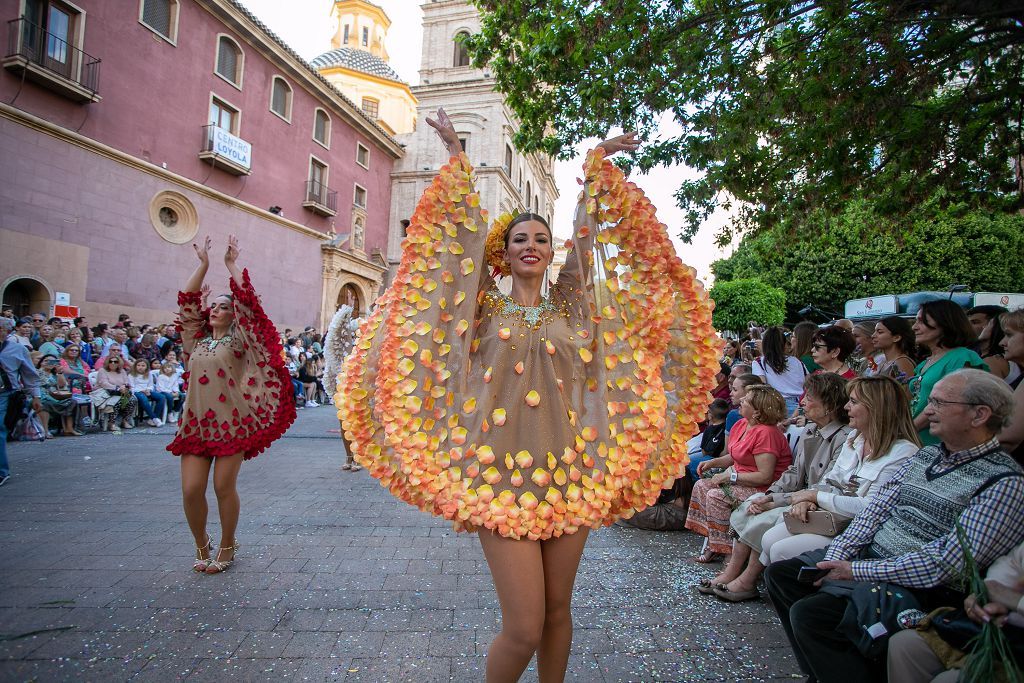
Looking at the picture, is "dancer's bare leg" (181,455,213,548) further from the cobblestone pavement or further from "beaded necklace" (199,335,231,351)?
"beaded necklace" (199,335,231,351)

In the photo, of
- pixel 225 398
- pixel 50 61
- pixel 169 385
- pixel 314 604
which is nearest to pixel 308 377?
pixel 169 385

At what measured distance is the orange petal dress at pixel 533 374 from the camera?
215 cm

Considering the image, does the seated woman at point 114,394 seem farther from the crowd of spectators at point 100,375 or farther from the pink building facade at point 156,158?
the pink building facade at point 156,158

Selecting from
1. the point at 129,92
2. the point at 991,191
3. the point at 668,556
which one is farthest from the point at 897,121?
the point at 129,92

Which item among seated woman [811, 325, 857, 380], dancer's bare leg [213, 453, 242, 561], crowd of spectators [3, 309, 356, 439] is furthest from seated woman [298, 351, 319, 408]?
seated woman [811, 325, 857, 380]

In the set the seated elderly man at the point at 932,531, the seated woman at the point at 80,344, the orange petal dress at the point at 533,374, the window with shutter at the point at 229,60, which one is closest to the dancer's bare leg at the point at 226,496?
the orange petal dress at the point at 533,374

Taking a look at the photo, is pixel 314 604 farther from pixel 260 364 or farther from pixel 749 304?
pixel 749 304

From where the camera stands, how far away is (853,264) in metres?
26.5

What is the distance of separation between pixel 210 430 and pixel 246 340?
71 cm

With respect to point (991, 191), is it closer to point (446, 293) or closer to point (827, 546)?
point (827, 546)

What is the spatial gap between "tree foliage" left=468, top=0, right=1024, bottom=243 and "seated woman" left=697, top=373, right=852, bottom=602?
3.95 m

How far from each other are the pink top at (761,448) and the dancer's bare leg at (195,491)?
4.05 m

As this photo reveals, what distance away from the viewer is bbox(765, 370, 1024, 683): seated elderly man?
7.67ft

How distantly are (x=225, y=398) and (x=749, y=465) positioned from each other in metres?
4.09
